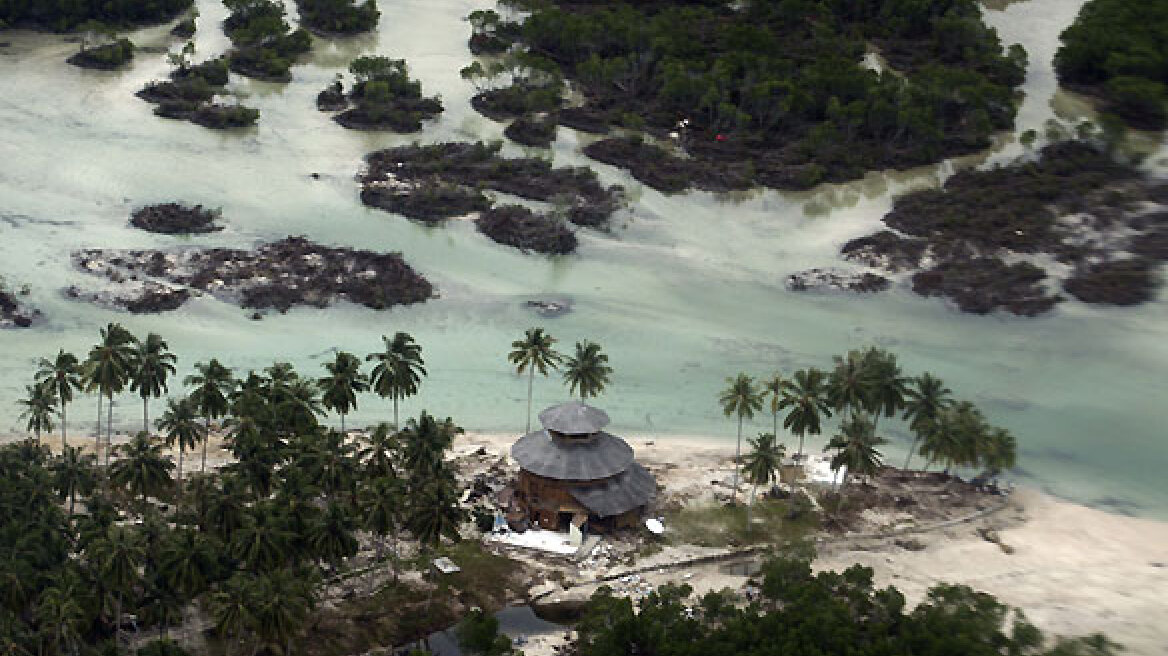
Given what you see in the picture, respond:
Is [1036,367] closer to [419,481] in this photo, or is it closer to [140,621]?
[419,481]

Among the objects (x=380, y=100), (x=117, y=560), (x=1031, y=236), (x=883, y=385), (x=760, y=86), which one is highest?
(x=760, y=86)

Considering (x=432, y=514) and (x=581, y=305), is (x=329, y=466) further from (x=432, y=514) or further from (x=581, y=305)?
Result: (x=581, y=305)

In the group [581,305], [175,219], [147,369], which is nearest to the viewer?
[147,369]

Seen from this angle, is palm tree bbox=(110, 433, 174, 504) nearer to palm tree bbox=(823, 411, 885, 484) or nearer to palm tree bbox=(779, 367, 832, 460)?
palm tree bbox=(779, 367, 832, 460)

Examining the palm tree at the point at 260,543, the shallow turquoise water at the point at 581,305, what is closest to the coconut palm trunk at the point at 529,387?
the shallow turquoise water at the point at 581,305

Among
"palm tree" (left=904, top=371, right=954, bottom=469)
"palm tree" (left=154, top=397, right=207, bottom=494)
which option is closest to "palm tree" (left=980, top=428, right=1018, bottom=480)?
"palm tree" (left=904, top=371, right=954, bottom=469)

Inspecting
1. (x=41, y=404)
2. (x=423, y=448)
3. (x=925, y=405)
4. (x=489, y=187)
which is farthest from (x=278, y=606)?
(x=489, y=187)

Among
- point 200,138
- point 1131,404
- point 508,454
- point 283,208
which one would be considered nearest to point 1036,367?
point 1131,404
